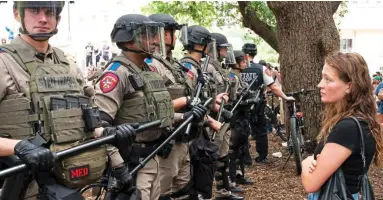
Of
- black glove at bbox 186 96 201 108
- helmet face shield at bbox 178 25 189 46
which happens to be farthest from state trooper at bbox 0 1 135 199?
helmet face shield at bbox 178 25 189 46

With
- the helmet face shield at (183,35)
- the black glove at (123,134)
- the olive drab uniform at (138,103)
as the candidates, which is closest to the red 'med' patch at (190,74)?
the helmet face shield at (183,35)

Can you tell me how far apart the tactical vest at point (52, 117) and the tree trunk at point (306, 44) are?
532cm

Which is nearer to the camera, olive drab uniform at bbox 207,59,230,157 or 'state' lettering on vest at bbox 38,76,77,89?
'state' lettering on vest at bbox 38,76,77,89

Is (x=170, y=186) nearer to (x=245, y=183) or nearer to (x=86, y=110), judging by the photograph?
(x=86, y=110)

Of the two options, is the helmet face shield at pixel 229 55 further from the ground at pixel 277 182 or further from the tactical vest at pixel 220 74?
the ground at pixel 277 182

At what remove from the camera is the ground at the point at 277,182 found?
6.16m

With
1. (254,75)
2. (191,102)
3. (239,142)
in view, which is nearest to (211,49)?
(191,102)

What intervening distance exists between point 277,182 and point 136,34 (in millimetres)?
4005

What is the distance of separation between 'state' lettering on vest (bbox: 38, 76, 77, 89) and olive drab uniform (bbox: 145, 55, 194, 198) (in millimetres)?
1296

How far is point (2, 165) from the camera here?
105 inches

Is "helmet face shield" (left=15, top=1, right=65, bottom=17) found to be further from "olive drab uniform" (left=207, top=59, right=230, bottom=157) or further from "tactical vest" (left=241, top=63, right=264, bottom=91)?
"tactical vest" (left=241, top=63, right=264, bottom=91)

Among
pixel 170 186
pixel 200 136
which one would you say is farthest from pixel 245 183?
pixel 170 186

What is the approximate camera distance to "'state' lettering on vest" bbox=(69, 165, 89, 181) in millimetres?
2615

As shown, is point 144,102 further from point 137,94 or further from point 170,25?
point 170,25
